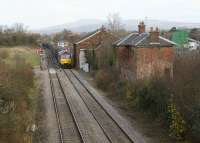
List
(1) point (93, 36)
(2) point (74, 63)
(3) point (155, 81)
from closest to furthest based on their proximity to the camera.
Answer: (3) point (155, 81) < (1) point (93, 36) < (2) point (74, 63)

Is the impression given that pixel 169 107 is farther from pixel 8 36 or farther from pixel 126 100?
pixel 8 36

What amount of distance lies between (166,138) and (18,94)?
9011mm

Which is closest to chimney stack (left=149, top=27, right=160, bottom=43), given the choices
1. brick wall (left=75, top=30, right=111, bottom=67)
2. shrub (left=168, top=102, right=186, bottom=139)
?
shrub (left=168, top=102, right=186, bottom=139)

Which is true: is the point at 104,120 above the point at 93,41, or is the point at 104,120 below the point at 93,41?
below

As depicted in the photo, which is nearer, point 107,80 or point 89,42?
point 107,80

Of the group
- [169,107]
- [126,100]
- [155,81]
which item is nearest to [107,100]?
[126,100]

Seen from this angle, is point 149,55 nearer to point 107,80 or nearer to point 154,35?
point 154,35

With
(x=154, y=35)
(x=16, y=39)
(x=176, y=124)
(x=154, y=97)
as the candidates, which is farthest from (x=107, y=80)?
(x=16, y=39)

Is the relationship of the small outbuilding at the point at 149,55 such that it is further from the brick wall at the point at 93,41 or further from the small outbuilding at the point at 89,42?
the small outbuilding at the point at 89,42

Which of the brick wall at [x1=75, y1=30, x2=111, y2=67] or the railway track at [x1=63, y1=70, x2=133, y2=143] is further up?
the brick wall at [x1=75, y1=30, x2=111, y2=67]

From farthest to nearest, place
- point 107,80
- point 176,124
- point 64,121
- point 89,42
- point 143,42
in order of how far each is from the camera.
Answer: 1. point 89,42
2. point 107,80
3. point 143,42
4. point 64,121
5. point 176,124

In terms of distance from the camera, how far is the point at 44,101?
29.8m

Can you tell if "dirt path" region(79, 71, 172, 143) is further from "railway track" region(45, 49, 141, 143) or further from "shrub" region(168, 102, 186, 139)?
"railway track" region(45, 49, 141, 143)

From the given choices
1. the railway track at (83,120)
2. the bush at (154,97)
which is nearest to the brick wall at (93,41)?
the railway track at (83,120)
